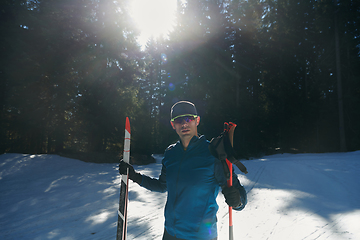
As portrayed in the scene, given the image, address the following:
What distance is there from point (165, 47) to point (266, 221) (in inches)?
1207

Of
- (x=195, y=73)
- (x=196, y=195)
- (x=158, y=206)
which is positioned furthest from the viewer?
(x=195, y=73)

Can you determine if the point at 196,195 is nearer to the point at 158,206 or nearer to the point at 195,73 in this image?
the point at 158,206

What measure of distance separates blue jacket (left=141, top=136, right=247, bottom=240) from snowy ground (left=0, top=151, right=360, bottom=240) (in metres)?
2.97

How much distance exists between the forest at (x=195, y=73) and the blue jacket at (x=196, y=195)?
17774 millimetres

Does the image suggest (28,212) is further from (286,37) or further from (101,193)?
(286,37)

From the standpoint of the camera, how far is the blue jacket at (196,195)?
193 cm

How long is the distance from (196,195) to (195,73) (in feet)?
90.7

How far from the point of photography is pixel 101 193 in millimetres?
8242

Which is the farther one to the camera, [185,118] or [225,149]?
[185,118]

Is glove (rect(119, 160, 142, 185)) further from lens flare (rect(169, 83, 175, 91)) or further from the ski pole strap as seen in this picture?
lens flare (rect(169, 83, 175, 91))

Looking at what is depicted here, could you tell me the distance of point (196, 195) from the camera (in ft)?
6.38

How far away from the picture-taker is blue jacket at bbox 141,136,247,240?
6.34 ft

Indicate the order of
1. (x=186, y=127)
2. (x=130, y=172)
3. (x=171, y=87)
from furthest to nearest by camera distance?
(x=171, y=87)
(x=130, y=172)
(x=186, y=127)

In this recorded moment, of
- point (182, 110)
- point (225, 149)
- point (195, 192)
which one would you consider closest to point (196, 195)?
point (195, 192)
